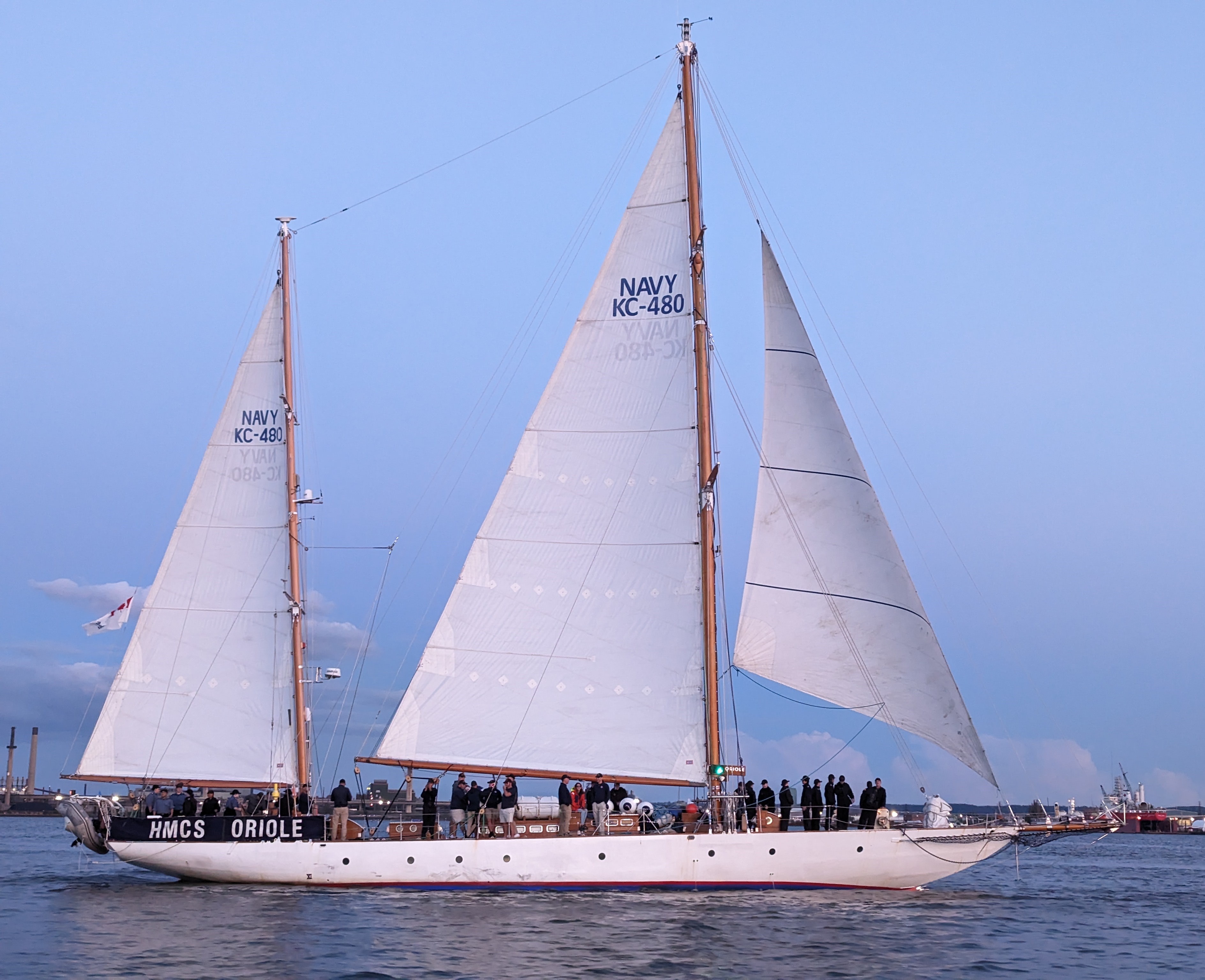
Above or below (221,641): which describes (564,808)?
below

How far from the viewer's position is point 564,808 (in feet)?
88.3

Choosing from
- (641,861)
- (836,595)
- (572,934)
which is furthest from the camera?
(836,595)

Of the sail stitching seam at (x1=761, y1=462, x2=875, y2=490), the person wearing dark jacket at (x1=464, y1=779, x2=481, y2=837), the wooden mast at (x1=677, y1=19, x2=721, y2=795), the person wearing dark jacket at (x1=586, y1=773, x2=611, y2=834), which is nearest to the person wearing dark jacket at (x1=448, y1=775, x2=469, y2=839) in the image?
the person wearing dark jacket at (x1=464, y1=779, x2=481, y2=837)

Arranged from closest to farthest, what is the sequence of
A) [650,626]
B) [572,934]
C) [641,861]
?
[572,934] → [641,861] → [650,626]

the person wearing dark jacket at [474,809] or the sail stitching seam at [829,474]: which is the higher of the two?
the sail stitching seam at [829,474]

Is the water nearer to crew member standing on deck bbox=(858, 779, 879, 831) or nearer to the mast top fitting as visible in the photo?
crew member standing on deck bbox=(858, 779, 879, 831)

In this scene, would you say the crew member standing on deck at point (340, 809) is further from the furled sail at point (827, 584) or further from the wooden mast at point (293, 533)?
the furled sail at point (827, 584)

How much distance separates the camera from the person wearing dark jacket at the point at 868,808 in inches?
1070

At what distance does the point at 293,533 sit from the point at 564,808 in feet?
35.0

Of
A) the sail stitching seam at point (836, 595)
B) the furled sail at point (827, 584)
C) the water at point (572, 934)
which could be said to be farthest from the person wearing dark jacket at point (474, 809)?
the sail stitching seam at point (836, 595)

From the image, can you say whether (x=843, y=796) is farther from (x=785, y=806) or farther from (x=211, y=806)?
(x=211, y=806)

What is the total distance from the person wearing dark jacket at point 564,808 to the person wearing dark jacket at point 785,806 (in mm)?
4324

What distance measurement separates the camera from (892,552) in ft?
90.2

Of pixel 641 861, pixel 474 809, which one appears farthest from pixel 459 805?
pixel 641 861
